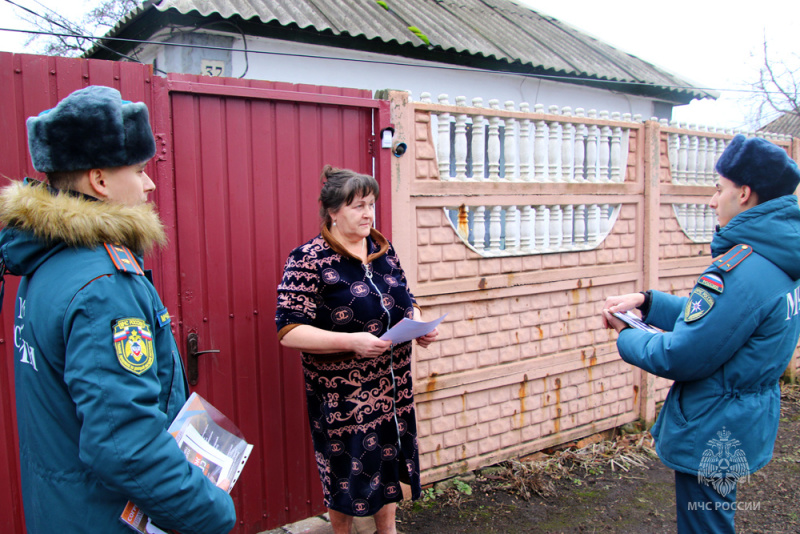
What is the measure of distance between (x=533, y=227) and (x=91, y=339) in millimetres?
3656

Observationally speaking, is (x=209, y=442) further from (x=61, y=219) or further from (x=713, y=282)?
(x=713, y=282)

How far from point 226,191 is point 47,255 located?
168 centimetres

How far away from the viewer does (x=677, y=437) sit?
2379 millimetres

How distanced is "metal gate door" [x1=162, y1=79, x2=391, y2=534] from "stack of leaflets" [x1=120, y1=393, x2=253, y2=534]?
138 centimetres

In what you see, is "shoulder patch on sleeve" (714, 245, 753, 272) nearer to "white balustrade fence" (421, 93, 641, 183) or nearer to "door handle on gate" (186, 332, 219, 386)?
"white balustrade fence" (421, 93, 641, 183)

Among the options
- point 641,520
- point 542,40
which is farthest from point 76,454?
point 542,40

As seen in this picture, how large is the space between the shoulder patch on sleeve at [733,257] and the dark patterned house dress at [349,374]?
1410 mm

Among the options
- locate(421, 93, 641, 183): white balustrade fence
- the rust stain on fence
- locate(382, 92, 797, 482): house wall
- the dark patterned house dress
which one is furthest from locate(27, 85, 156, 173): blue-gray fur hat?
the rust stain on fence

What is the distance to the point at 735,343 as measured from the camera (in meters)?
2.19

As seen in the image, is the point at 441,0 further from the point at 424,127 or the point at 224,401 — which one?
the point at 224,401

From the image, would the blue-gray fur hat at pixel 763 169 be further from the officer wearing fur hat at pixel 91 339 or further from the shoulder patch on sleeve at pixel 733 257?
the officer wearing fur hat at pixel 91 339

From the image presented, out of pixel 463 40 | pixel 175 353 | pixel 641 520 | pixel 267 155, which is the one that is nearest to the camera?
pixel 175 353

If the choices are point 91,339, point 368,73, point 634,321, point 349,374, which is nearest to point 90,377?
point 91,339

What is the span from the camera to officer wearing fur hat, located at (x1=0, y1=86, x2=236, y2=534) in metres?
1.29
